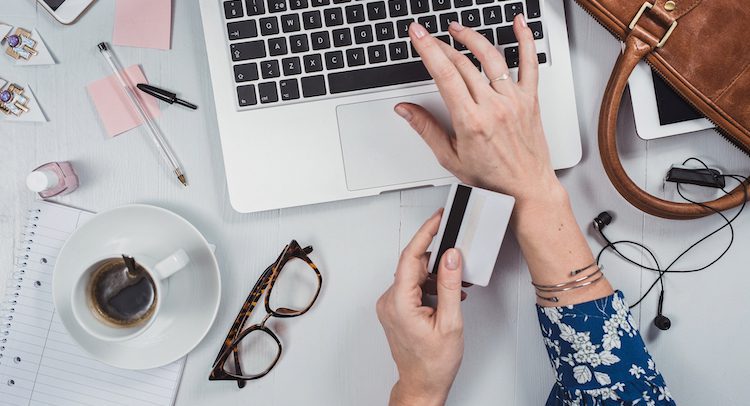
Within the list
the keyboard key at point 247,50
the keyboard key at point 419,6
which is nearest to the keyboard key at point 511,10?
the keyboard key at point 419,6

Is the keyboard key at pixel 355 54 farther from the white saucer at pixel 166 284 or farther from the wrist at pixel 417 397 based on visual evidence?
the wrist at pixel 417 397

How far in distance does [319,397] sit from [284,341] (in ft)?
0.31

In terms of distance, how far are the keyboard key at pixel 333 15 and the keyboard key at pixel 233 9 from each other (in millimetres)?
105

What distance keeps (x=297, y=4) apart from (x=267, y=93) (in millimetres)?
117

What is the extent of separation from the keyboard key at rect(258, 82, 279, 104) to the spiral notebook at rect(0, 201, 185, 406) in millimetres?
298

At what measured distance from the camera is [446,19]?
76cm

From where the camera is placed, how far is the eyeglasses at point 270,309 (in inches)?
31.8

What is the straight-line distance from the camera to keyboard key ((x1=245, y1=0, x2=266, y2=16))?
29.3 inches

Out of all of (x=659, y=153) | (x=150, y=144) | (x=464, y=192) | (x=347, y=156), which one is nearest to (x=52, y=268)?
(x=150, y=144)

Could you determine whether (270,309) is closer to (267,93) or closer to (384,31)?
(267,93)

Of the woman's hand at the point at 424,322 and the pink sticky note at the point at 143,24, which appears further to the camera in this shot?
the pink sticky note at the point at 143,24

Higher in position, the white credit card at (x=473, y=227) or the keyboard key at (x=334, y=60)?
the keyboard key at (x=334, y=60)

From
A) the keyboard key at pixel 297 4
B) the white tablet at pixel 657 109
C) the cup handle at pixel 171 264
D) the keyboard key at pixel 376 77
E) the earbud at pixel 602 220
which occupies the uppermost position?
the keyboard key at pixel 297 4

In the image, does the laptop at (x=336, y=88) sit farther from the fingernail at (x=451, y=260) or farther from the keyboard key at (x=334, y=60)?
the fingernail at (x=451, y=260)
